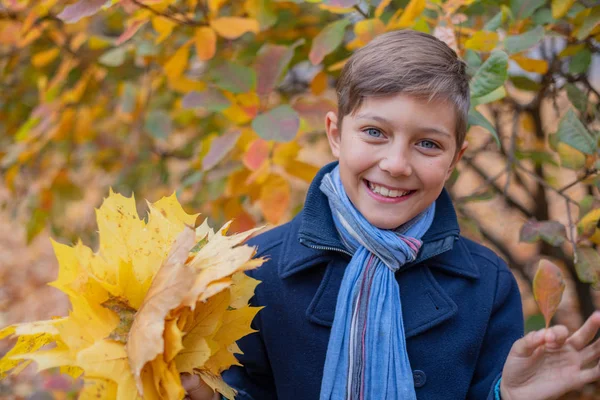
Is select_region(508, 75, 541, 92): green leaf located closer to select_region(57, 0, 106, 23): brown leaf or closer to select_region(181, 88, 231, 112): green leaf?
select_region(181, 88, 231, 112): green leaf

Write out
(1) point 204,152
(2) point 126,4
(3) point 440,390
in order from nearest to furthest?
(3) point 440,390 → (2) point 126,4 → (1) point 204,152

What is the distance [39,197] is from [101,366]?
5.90 feet

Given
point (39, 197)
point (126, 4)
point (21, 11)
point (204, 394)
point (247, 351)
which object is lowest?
point (39, 197)

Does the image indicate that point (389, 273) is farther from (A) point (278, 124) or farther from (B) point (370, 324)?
(A) point (278, 124)

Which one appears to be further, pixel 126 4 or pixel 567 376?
pixel 126 4

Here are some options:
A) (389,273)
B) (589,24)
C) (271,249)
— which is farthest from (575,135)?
(271,249)

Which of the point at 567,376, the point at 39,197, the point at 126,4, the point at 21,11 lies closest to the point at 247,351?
the point at 567,376

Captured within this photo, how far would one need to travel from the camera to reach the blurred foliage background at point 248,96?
66.0 inches

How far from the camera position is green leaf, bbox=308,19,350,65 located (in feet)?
5.80

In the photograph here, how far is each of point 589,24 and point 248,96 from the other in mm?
979

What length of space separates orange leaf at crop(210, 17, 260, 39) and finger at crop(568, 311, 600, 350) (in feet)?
4.06

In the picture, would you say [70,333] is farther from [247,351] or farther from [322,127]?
[322,127]

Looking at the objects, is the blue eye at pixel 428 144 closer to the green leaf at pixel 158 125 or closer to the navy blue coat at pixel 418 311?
the navy blue coat at pixel 418 311

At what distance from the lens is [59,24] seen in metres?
2.62
